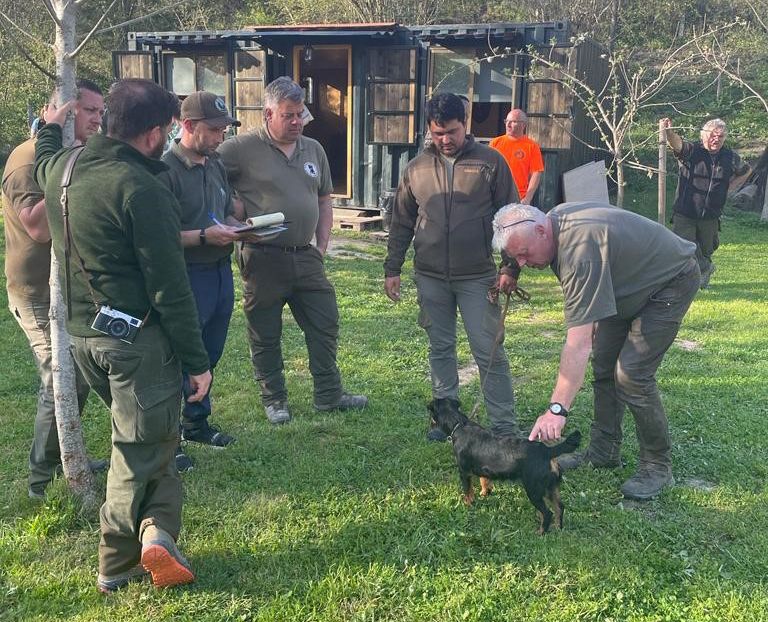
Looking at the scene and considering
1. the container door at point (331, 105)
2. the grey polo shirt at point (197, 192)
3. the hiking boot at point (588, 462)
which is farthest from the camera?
the container door at point (331, 105)

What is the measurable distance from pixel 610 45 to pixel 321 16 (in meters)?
7.47

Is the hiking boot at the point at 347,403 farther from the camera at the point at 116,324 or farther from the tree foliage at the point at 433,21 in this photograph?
the tree foliage at the point at 433,21

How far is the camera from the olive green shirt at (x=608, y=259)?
306 cm

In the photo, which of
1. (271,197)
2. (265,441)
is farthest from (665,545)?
(271,197)

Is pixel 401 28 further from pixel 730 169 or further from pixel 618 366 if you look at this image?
pixel 618 366

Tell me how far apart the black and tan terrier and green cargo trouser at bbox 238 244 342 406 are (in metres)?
1.18

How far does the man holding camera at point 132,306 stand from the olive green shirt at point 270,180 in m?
1.50

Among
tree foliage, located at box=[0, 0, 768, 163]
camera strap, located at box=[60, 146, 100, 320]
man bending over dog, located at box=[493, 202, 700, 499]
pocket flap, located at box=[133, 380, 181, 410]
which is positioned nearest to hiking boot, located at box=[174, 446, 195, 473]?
pocket flap, located at box=[133, 380, 181, 410]

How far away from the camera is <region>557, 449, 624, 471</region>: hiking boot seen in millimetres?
3932

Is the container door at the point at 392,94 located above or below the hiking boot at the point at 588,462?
above

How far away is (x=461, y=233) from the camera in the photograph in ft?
13.2

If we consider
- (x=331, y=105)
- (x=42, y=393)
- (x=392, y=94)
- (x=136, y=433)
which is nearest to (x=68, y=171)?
(x=136, y=433)

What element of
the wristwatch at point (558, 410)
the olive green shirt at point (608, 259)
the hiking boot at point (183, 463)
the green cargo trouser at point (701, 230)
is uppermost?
the olive green shirt at point (608, 259)

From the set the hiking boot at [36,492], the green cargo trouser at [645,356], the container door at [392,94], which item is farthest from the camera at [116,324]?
the container door at [392,94]
